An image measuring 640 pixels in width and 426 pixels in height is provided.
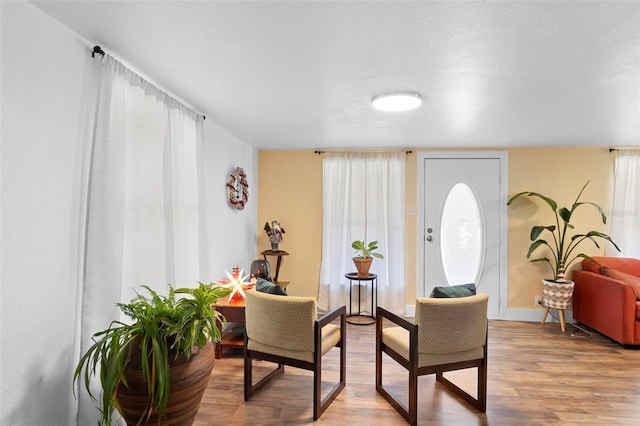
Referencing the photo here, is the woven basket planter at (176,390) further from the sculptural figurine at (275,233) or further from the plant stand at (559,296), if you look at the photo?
the plant stand at (559,296)

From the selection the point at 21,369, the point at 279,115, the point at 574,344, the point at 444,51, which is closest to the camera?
the point at 21,369

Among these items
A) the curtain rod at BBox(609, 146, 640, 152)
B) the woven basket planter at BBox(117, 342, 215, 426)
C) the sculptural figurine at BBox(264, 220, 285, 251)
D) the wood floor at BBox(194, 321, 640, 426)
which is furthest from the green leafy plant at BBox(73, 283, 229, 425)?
the curtain rod at BBox(609, 146, 640, 152)

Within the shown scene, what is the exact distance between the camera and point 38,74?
156cm

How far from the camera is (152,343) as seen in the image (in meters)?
1.66

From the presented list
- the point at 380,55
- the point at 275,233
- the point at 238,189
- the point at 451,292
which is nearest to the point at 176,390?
the point at 451,292

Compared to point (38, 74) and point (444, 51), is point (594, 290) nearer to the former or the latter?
point (444, 51)

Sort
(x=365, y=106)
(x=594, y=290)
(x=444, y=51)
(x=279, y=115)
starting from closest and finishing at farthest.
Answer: (x=444, y=51) → (x=365, y=106) → (x=279, y=115) → (x=594, y=290)

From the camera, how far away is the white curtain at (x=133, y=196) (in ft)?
5.98

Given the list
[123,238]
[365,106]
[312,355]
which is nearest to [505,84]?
[365,106]

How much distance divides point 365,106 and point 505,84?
3.28 feet

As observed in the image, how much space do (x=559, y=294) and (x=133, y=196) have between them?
4469 millimetres

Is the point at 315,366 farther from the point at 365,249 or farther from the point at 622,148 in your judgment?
the point at 622,148

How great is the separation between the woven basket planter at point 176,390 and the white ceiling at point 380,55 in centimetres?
163

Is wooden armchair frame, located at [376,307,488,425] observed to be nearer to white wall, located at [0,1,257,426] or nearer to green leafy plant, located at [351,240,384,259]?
green leafy plant, located at [351,240,384,259]
